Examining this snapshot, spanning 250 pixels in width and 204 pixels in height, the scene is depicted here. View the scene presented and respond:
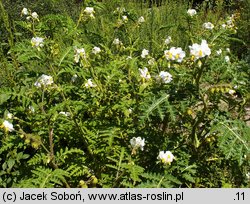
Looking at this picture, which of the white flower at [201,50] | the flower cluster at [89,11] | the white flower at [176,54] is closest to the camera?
the white flower at [201,50]

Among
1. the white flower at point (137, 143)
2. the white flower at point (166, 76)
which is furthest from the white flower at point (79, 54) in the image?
the white flower at point (137, 143)

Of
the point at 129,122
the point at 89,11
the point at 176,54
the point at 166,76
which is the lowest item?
the point at 129,122

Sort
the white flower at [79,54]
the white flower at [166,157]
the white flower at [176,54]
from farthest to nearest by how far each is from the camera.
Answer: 1. the white flower at [79,54]
2. the white flower at [176,54]
3. the white flower at [166,157]

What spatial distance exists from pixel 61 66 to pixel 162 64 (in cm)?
69

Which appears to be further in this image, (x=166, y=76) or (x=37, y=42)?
(x=37, y=42)

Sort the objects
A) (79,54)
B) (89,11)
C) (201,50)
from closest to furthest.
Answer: (201,50)
(79,54)
(89,11)

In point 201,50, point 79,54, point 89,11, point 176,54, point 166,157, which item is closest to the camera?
point 201,50

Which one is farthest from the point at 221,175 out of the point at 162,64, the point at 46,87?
the point at 46,87

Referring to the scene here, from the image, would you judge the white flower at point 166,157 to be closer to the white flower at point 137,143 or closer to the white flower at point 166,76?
the white flower at point 137,143

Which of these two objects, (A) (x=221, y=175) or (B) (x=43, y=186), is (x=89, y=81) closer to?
(B) (x=43, y=186)

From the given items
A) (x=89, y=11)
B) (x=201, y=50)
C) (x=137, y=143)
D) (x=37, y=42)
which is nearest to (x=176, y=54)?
(x=201, y=50)

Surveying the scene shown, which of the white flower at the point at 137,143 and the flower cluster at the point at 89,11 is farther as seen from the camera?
the flower cluster at the point at 89,11

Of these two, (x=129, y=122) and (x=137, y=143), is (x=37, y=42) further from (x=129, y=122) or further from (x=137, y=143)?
(x=137, y=143)

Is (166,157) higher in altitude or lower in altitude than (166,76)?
lower
